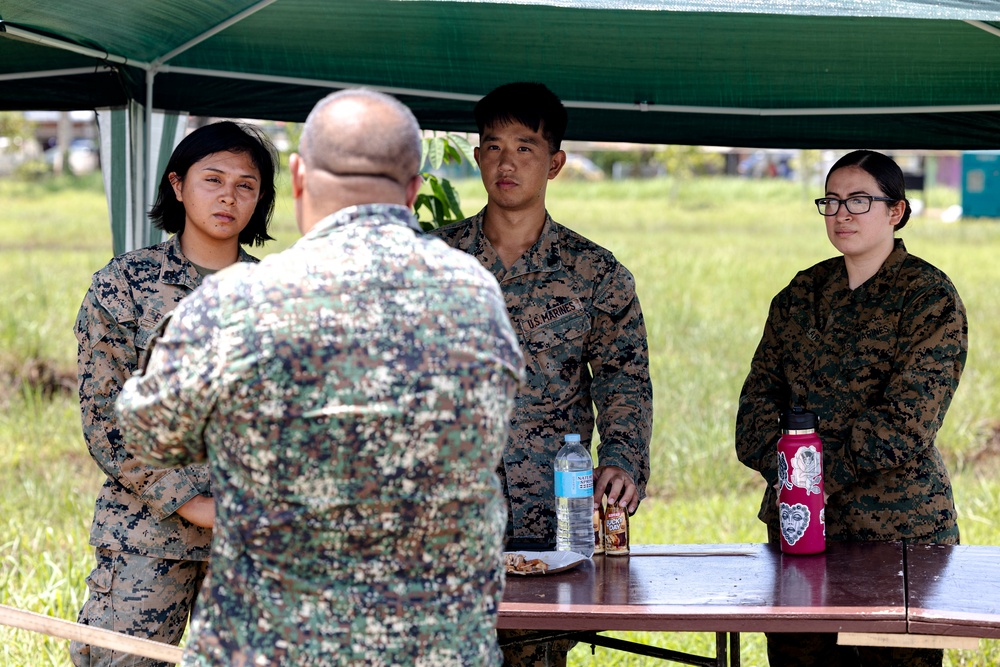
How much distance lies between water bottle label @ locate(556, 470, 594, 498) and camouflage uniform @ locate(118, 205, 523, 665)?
1.18 metres

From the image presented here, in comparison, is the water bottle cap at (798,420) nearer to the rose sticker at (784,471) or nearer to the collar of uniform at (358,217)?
the rose sticker at (784,471)

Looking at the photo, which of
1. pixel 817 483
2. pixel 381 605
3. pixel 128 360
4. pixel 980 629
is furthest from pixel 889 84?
pixel 381 605

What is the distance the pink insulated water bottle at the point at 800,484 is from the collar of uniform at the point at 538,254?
780 mm

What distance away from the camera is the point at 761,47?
407 centimetres

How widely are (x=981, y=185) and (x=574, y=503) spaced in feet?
22.0

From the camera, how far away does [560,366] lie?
3.39 m

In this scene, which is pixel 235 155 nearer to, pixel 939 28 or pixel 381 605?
pixel 381 605

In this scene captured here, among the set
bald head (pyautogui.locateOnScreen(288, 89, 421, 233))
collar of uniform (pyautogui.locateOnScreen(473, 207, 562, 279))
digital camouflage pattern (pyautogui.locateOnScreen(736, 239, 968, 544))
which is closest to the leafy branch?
collar of uniform (pyautogui.locateOnScreen(473, 207, 562, 279))

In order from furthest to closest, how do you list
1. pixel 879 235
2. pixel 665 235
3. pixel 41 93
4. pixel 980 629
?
pixel 665 235
pixel 41 93
pixel 879 235
pixel 980 629

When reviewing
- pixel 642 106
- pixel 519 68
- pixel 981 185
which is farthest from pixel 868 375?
pixel 981 185

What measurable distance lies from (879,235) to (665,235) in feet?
46.4

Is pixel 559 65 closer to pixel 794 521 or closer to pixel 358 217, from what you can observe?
pixel 794 521

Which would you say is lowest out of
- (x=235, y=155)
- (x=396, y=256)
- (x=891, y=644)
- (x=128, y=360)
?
(x=891, y=644)

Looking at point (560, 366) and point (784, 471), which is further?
point (560, 366)
